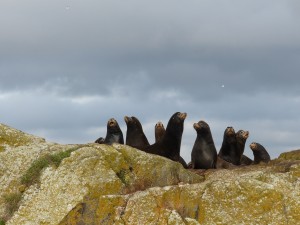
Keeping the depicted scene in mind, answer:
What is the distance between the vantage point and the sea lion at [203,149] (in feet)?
97.1

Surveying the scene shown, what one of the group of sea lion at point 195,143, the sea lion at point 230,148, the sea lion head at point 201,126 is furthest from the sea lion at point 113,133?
the sea lion at point 230,148

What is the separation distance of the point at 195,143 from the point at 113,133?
4.99 meters

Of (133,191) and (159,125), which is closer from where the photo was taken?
(133,191)

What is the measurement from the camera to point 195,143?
30422 mm

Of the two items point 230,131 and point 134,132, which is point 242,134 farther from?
point 134,132

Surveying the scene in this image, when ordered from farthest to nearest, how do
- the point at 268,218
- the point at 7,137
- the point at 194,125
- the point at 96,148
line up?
the point at 194,125
the point at 7,137
the point at 96,148
the point at 268,218

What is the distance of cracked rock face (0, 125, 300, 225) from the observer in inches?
691

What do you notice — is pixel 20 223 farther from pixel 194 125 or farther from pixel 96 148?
pixel 194 125

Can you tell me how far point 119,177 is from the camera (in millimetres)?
20859

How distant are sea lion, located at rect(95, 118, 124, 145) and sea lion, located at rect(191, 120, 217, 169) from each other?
4.73 meters

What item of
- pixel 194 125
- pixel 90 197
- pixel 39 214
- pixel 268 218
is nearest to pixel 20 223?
pixel 39 214

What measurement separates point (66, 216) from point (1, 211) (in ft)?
9.27

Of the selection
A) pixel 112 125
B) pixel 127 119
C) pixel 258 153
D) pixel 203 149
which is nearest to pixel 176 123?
pixel 203 149

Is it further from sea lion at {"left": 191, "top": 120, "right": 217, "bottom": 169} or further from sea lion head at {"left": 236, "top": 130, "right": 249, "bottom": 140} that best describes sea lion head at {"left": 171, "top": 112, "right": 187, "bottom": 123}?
sea lion head at {"left": 236, "top": 130, "right": 249, "bottom": 140}
